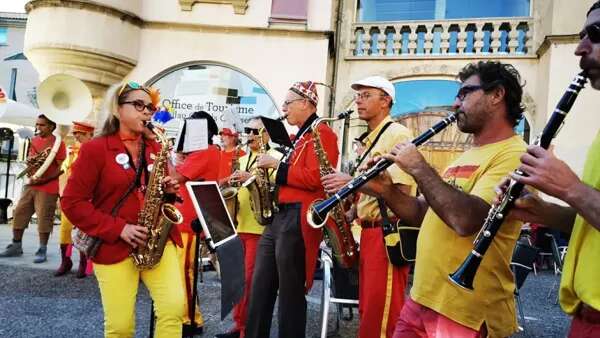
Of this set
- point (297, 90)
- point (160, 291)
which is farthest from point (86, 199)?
point (297, 90)

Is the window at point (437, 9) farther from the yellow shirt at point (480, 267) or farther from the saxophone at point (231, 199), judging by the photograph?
the yellow shirt at point (480, 267)

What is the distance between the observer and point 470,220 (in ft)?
Result: 6.47

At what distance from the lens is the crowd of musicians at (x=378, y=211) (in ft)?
5.66

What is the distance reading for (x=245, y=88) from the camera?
12.6 metres

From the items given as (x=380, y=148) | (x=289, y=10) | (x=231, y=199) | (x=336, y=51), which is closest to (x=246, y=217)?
(x=231, y=199)

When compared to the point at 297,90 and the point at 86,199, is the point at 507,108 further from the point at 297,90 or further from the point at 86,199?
the point at 86,199

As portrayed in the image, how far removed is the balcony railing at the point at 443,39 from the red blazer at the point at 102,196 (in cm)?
1008

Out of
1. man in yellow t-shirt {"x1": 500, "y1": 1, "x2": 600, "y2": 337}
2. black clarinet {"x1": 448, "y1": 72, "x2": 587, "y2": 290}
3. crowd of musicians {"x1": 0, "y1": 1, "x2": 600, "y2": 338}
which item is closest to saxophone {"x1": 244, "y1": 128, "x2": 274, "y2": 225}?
crowd of musicians {"x1": 0, "y1": 1, "x2": 600, "y2": 338}

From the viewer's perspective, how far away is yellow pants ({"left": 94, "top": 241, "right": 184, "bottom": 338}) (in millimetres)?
2967

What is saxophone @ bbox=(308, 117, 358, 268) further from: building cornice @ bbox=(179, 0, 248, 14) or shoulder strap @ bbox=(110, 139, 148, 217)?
building cornice @ bbox=(179, 0, 248, 14)

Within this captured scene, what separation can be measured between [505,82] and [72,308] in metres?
4.86

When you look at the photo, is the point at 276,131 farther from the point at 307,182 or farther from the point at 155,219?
the point at 155,219

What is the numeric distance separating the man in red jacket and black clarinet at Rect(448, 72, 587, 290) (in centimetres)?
209

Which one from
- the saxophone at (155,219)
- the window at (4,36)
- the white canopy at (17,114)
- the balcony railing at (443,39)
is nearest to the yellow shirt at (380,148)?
the saxophone at (155,219)
